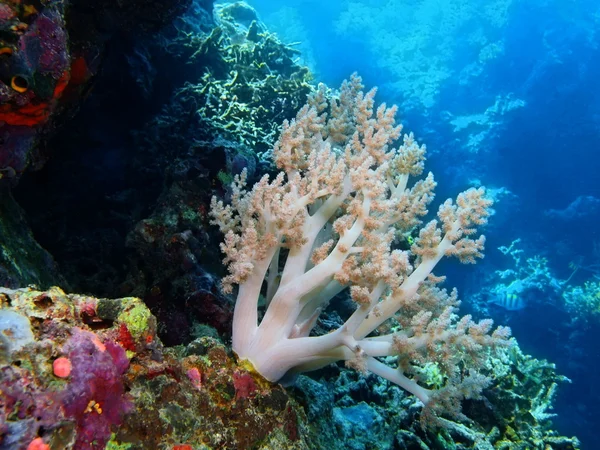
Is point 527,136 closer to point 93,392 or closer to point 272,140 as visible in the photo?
point 272,140

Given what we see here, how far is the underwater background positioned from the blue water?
0.09 metres

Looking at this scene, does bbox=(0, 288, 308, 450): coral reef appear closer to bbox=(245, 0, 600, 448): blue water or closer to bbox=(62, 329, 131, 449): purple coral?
bbox=(62, 329, 131, 449): purple coral

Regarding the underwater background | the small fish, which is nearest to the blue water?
the underwater background

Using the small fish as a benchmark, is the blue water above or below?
above

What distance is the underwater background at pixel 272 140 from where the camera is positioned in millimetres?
3475

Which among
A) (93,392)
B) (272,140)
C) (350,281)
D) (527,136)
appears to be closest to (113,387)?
(93,392)

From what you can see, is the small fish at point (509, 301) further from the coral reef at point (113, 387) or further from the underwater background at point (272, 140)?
the coral reef at point (113, 387)

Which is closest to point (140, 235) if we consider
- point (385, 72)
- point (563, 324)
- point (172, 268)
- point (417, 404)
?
point (172, 268)

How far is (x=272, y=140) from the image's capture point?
648 cm

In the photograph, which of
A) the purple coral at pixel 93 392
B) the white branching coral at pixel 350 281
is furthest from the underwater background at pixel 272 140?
the white branching coral at pixel 350 281

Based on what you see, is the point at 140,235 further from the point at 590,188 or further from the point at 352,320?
the point at 590,188

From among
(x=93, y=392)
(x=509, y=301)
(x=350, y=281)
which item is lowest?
(x=93, y=392)

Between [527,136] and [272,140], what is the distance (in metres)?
18.8

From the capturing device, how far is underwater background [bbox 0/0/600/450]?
347 cm
